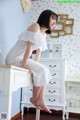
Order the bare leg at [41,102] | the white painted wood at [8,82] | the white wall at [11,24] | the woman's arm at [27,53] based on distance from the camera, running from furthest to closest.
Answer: the white wall at [11,24], the bare leg at [41,102], the woman's arm at [27,53], the white painted wood at [8,82]

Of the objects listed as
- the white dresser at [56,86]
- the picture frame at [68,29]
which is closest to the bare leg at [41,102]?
the white dresser at [56,86]

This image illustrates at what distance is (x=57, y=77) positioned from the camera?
10.5ft

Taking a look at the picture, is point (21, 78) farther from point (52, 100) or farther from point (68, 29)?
point (68, 29)

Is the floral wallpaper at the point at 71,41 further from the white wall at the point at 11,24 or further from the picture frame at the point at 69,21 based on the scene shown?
the white wall at the point at 11,24

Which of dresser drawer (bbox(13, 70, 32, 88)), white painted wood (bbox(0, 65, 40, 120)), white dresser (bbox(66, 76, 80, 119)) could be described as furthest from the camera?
white dresser (bbox(66, 76, 80, 119))

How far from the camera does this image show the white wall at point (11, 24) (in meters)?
2.51

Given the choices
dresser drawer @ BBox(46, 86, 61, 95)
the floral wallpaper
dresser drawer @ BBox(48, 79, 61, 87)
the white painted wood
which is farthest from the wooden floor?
the white painted wood

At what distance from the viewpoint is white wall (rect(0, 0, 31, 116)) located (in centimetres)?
251

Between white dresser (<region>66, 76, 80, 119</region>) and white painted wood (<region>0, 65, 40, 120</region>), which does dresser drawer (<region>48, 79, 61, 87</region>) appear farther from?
white painted wood (<region>0, 65, 40, 120</region>)

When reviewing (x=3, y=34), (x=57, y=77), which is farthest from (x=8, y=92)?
(x=57, y=77)

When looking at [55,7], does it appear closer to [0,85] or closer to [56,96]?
[56,96]

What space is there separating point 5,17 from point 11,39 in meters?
0.38

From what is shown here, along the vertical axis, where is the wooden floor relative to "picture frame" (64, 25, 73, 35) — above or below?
A: below

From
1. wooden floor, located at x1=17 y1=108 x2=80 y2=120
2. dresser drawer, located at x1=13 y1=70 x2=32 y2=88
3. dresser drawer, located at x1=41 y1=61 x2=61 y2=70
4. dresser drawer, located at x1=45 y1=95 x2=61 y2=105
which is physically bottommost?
wooden floor, located at x1=17 y1=108 x2=80 y2=120
